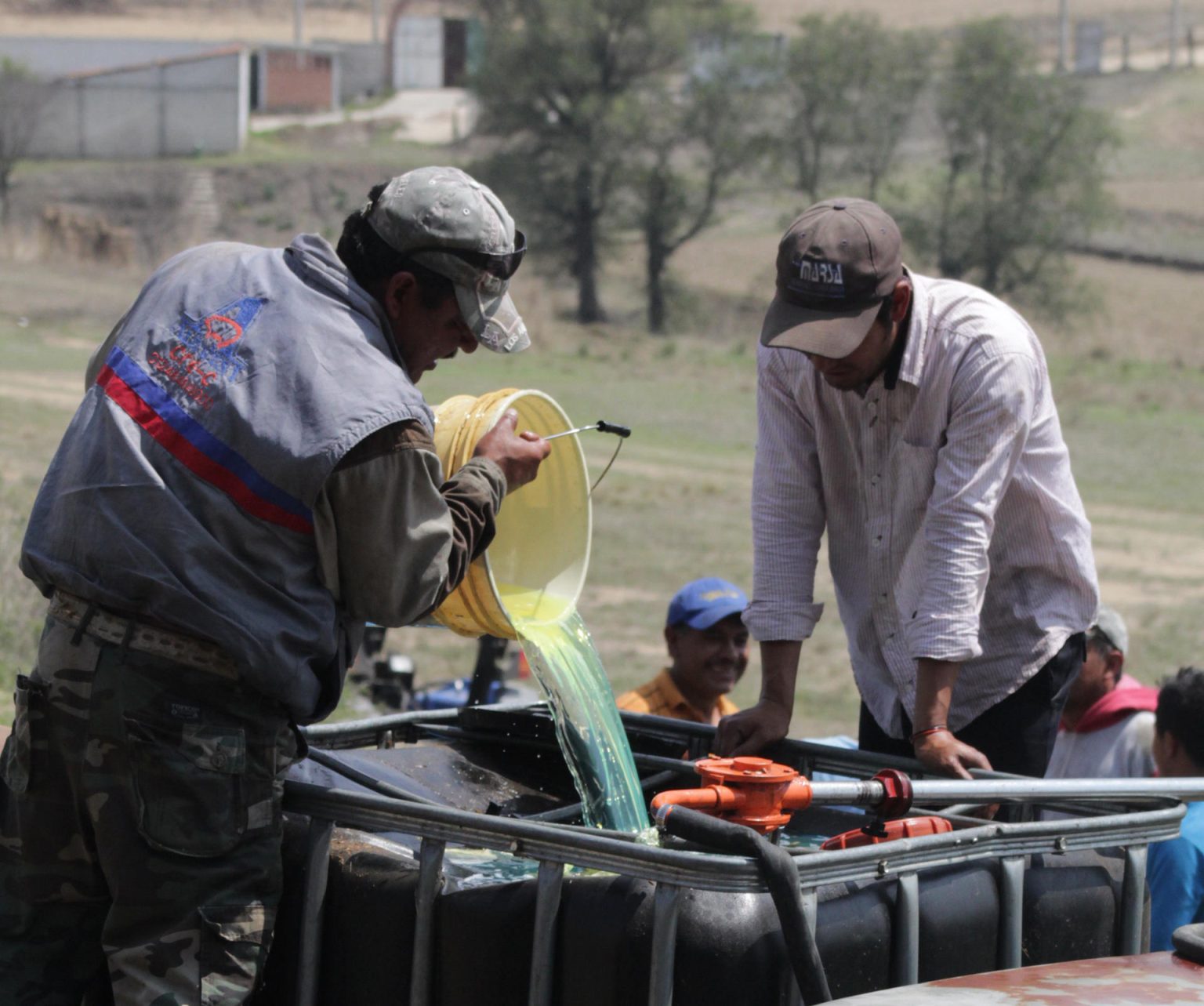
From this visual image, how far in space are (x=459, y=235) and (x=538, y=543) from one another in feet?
5.15

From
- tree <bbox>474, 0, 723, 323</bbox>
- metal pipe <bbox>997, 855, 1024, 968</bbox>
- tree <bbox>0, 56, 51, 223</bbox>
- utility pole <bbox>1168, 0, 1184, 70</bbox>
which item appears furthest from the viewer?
utility pole <bbox>1168, 0, 1184, 70</bbox>

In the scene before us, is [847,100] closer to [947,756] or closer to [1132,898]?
[947,756]

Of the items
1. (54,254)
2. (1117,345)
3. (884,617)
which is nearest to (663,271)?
(1117,345)

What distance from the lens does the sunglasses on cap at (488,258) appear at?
298cm

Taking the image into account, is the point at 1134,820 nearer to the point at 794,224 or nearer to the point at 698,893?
the point at 698,893

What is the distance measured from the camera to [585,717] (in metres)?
3.80

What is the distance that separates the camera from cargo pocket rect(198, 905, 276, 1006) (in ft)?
9.07

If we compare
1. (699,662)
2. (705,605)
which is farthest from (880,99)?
(699,662)

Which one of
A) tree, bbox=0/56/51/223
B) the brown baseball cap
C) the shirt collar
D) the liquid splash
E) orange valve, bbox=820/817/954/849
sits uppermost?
the brown baseball cap

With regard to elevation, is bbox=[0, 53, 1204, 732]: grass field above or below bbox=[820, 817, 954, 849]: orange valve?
below

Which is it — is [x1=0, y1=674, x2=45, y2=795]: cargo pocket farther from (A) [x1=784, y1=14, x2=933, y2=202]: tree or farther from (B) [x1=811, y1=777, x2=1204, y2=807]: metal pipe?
(A) [x1=784, y1=14, x2=933, y2=202]: tree

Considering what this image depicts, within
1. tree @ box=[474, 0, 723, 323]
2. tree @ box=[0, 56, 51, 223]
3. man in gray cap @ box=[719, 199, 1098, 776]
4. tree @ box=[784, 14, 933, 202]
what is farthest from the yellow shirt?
tree @ box=[0, 56, 51, 223]

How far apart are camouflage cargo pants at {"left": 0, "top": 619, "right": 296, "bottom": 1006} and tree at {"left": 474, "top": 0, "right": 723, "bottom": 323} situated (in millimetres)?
41507

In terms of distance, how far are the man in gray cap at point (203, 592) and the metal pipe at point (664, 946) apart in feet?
2.24
